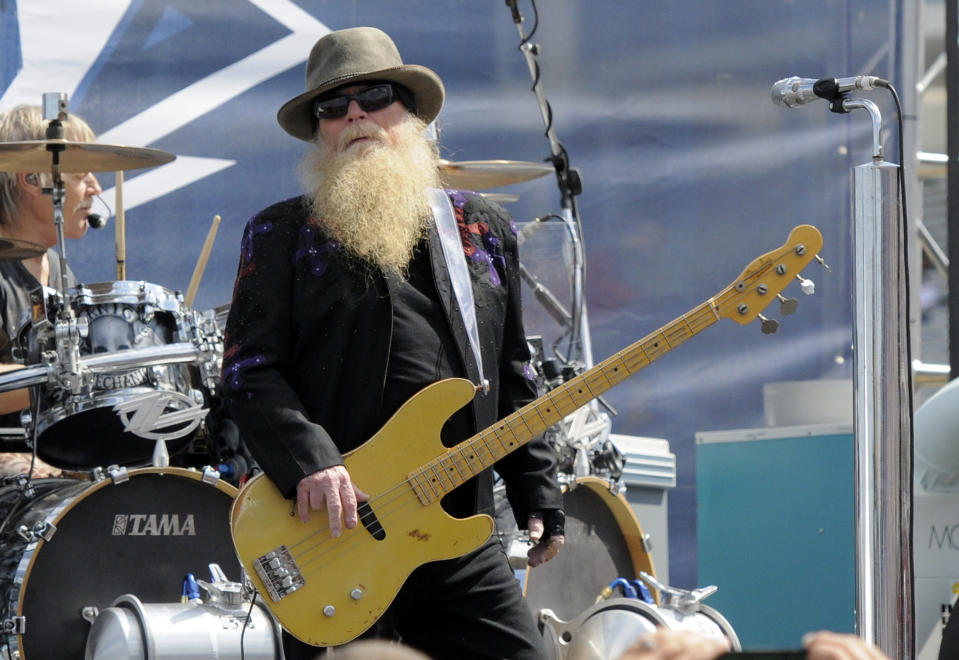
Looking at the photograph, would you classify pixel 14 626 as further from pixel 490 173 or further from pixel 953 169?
pixel 953 169

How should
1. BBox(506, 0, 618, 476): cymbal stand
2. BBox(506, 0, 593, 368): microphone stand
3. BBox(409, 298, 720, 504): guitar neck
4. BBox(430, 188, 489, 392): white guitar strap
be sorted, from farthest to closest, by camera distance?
BBox(506, 0, 593, 368): microphone stand → BBox(506, 0, 618, 476): cymbal stand → BBox(430, 188, 489, 392): white guitar strap → BBox(409, 298, 720, 504): guitar neck

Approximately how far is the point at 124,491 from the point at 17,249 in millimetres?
873

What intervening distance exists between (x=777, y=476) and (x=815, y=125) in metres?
1.66

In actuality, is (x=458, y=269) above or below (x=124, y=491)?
above

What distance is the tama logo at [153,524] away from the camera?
410cm

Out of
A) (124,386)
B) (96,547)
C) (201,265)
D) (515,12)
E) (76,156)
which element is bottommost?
(96,547)

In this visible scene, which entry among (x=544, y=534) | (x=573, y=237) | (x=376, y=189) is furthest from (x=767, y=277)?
(x=573, y=237)

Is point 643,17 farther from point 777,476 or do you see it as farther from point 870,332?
point 870,332

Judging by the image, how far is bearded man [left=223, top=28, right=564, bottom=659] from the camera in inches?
111

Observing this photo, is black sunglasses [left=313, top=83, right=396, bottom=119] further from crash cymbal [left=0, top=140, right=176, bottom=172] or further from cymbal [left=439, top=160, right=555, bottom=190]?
cymbal [left=439, top=160, right=555, bottom=190]

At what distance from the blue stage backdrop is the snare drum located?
3.86 feet

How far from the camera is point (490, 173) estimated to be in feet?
17.4

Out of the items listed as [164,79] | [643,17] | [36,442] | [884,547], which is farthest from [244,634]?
[643,17]

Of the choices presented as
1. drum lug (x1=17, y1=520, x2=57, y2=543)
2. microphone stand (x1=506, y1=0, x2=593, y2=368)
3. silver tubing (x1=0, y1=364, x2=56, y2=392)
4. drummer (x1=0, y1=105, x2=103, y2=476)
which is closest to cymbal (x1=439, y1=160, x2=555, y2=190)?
microphone stand (x1=506, y1=0, x2=593, y2=368)
